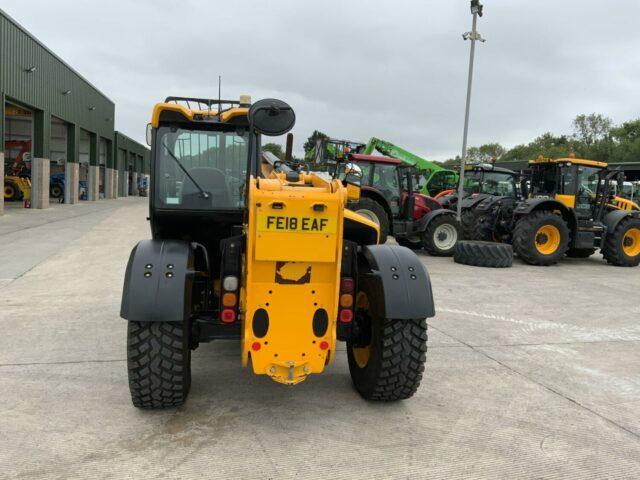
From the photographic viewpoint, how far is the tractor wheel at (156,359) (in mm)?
3342

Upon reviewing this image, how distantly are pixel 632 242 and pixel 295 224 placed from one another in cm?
1189

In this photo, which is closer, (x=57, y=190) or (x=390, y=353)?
(x=390, y=353)

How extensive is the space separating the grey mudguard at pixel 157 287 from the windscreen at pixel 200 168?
2.08 ft

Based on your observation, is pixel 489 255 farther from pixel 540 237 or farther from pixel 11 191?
pixel 11 191

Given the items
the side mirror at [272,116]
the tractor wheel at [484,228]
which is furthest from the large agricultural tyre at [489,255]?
the side mirror at [272,116]

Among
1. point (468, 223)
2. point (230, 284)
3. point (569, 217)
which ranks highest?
point (569, 217)

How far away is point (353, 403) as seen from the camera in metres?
3.79

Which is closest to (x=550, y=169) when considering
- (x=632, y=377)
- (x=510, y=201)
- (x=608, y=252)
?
(x=510, y=201)

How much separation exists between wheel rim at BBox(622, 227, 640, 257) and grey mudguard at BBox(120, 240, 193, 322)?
1188 cm

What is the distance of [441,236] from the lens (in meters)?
12.6

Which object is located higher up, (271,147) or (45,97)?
(45,97)

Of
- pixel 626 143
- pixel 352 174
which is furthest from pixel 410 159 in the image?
pixel 626 143

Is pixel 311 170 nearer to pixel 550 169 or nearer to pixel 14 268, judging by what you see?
pixel 14 268

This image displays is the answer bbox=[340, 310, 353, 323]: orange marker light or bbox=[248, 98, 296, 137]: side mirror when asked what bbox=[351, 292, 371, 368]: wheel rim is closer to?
bbox=[340, 310, 353, 323]: orange marker light
